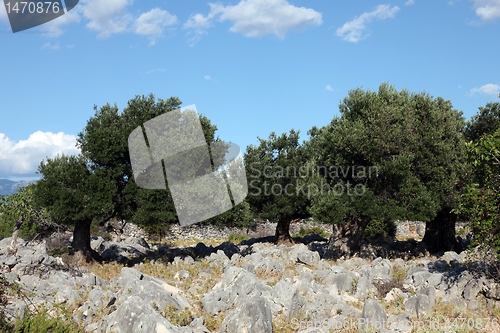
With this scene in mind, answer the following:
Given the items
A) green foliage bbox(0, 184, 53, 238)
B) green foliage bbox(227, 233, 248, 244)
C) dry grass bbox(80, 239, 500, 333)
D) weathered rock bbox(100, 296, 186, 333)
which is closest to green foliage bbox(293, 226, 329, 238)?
green foliage bbox(227, 233, 248, 244)

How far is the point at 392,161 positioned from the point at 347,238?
710cm

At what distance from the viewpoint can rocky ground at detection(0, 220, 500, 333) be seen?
17188mm

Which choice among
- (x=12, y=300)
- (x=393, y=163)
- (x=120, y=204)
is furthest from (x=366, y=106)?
(x=12, y=300)

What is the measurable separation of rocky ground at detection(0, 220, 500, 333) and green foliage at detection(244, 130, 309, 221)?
11.8 meters

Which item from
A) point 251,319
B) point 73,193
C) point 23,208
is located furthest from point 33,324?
point 73,193

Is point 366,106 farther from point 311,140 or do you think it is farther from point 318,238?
point 318,238

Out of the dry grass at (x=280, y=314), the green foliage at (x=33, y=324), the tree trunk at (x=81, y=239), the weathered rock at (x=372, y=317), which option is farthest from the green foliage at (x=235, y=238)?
the green foliage at (x=33, y=324)

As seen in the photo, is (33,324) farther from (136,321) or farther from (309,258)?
(309,258)

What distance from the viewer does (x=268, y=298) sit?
64.8 feet

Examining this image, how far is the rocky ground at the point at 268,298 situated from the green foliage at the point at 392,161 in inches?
135

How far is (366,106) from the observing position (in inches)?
1261

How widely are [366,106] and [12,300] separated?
22906mm

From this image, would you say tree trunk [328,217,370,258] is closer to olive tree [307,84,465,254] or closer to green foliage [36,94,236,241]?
olive tree [307,84,465,254]

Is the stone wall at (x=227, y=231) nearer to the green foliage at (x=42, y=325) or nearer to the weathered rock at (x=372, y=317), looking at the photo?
the weathered rock at (x=372, y=317)
